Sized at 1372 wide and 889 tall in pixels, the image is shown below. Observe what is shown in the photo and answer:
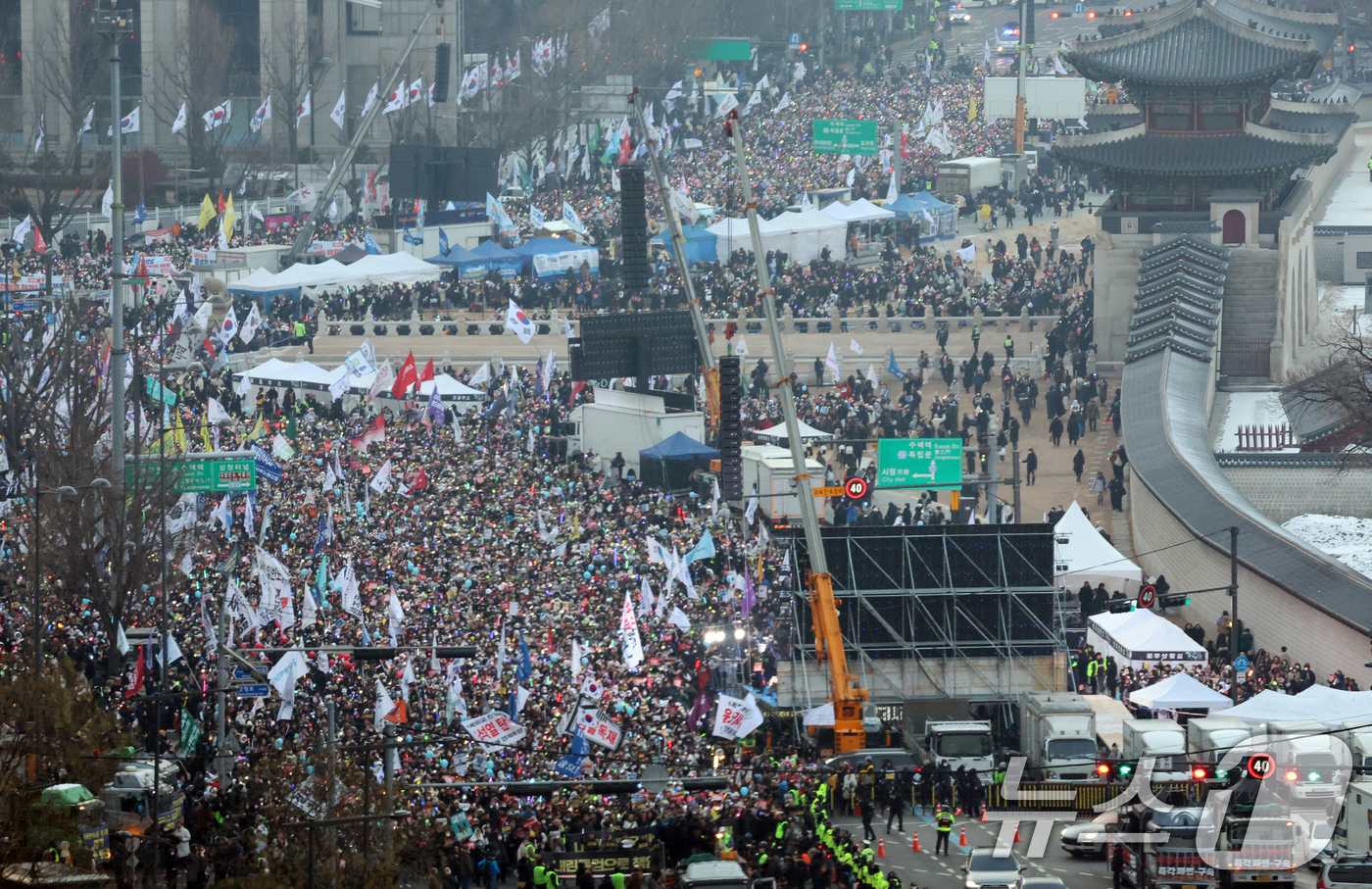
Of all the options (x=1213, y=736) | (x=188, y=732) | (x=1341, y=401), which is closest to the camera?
(x=1213, y=736)

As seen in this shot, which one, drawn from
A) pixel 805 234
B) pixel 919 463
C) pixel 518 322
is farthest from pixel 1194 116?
pixel 919 463

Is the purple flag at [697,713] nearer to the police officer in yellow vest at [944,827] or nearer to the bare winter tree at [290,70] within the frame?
the police officer in yellow vest at [944,827]

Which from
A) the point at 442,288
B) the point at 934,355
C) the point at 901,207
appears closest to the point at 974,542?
the point at 934,355

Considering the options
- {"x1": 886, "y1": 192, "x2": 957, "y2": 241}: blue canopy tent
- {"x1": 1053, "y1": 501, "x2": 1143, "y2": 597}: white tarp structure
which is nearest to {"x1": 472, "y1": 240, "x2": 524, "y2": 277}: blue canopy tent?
{"x1": 886, "y1": 192, "x2": 957, "y2": 241}: blue canopy tent

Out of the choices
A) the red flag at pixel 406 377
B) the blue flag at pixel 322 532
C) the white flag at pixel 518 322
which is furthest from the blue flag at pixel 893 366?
the blue flag at pixel 322 532

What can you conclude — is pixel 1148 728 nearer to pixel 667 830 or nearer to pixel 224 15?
pixel 667 830

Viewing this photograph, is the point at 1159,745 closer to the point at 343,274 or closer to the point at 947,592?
the point at 947,592

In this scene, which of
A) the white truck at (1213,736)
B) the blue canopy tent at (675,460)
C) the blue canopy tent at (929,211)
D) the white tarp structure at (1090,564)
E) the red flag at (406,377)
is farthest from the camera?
the blue canopy tent at (929,211)
